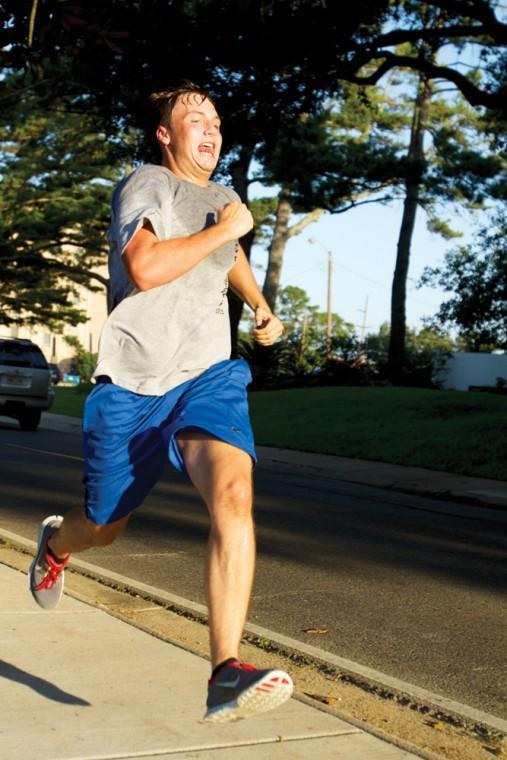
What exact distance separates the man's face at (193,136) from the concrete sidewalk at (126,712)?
186 cm

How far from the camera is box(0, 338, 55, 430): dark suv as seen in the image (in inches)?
909

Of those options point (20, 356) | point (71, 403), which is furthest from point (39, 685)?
point (71, 403)

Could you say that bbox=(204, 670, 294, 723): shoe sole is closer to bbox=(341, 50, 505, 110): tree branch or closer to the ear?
the ear

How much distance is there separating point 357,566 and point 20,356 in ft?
55.5

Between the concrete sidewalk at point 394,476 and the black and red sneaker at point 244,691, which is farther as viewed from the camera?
the concrete sidewalk at point 394,476

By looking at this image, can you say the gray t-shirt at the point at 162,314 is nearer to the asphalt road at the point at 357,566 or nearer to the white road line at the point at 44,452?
the asphalt road at the point at 357,566

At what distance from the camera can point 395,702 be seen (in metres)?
4.52

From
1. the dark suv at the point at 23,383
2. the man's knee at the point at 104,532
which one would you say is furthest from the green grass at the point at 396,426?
the man's knee at the point at 104,532

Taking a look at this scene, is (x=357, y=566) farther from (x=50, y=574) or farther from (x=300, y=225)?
(x=300, y=225)

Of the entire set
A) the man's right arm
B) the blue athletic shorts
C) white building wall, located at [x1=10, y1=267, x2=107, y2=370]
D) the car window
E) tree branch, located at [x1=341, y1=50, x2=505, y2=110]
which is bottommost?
the blue athletic shorts

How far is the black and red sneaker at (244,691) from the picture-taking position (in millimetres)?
3209

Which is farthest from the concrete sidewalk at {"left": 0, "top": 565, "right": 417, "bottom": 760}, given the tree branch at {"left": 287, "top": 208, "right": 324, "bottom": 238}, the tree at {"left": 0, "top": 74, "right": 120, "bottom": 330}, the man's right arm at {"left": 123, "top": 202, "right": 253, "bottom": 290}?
the tree branch at {"left": 287, "top": 208, "right": 324, "bottom": 238}

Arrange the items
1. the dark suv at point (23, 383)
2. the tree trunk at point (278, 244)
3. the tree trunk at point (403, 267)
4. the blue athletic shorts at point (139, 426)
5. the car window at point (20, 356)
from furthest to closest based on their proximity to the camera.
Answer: the tree trunk at point (278, 244) → the tree trunk at point (403, 267) → the car window at point (20, 356) → the dark suv at point (23, 383) → the blue athletic shorts at point (139, 426)

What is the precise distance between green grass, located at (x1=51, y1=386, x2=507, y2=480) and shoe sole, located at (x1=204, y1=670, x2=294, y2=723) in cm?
1289
